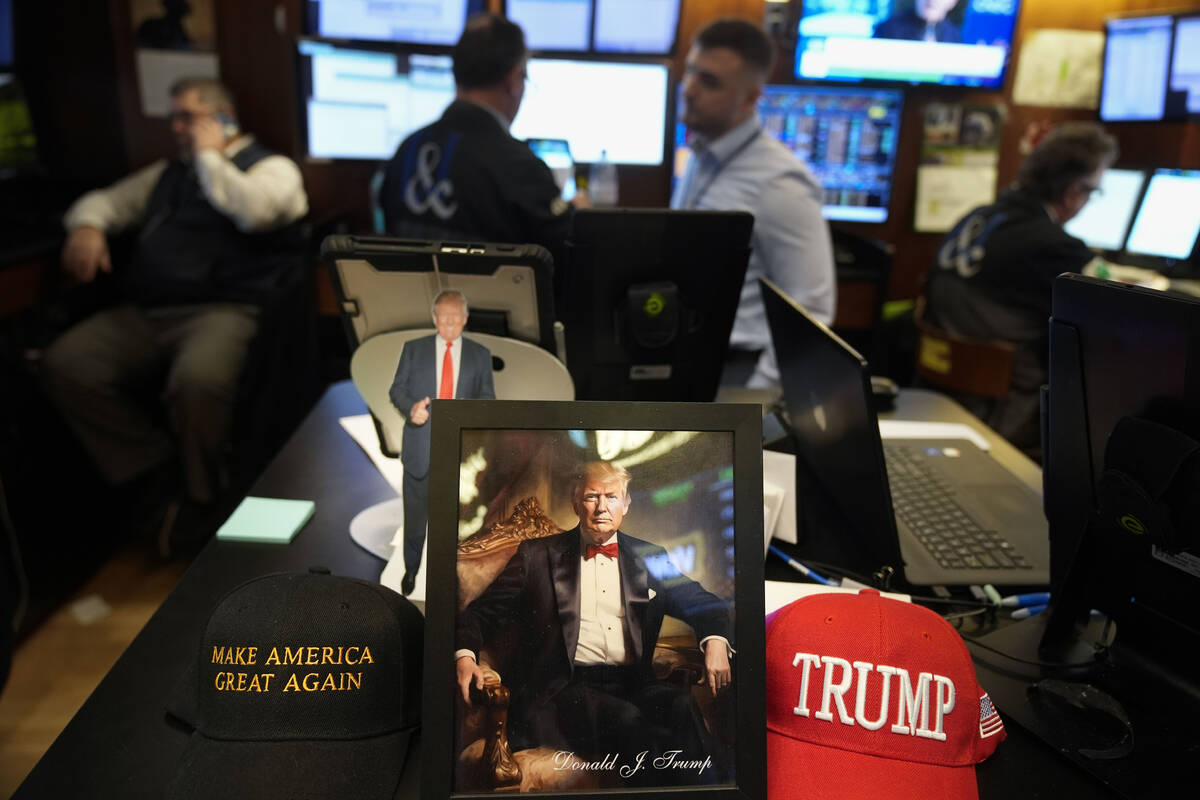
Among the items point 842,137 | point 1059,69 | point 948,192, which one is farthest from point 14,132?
point 1059,69

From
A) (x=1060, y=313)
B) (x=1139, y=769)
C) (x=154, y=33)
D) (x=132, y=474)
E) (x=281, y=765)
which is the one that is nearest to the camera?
(x=281, y=765)

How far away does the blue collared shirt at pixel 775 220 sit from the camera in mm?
2100

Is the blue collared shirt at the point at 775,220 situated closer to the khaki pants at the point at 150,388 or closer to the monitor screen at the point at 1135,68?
the khaki pants at the point at 150,388

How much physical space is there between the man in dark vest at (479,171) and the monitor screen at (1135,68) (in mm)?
2594

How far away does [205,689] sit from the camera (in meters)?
0.69

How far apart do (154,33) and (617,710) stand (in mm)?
3272

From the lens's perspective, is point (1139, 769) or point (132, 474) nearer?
point (1139, 769)

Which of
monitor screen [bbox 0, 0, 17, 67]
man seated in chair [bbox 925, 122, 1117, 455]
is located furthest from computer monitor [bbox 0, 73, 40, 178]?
man seated in chair [bbox 925, 122, 1117, 455]

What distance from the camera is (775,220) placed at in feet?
6.90

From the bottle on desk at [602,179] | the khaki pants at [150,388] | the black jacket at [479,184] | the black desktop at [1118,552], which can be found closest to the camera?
the black desktop at [1118,552]

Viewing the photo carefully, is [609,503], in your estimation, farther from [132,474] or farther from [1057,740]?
[132,474]

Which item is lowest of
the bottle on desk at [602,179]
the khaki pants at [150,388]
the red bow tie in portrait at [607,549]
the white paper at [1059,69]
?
the khaki pants at [150,388]

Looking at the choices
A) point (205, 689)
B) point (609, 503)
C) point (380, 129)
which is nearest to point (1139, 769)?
point (609, 503)

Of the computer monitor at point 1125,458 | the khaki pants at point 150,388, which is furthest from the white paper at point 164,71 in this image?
the computer monitor at point 1125,458
